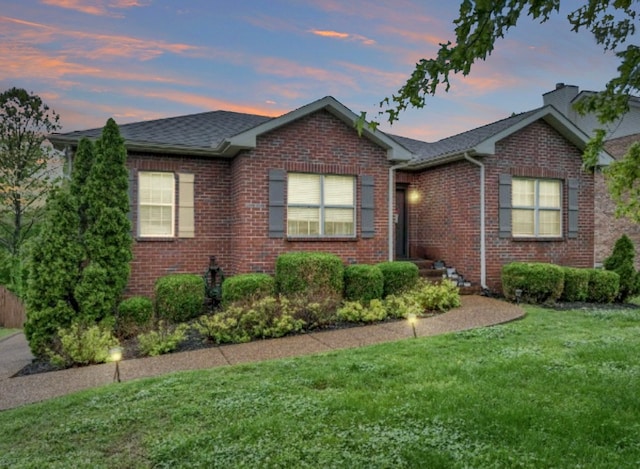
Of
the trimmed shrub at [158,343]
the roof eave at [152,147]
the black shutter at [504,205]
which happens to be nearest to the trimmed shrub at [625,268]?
the black shutter at [504,205]

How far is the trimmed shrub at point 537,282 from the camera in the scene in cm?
971

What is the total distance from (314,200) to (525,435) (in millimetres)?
7534

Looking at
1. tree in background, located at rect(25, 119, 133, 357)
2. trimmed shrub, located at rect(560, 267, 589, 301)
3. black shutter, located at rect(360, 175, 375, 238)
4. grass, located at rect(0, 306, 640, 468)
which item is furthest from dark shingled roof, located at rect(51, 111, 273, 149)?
trimmed shrub, located at rect(560, 267, 589, 301)

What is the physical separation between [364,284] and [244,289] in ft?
8.01

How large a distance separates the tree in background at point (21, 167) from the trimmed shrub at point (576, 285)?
17.1 m

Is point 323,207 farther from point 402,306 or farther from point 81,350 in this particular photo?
point 81,350

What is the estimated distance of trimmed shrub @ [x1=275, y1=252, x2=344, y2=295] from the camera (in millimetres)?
8773

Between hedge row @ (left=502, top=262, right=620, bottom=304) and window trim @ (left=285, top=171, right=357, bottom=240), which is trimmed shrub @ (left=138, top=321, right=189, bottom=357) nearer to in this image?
window trim @ (left=285, top=171, right=357, bottom=240)

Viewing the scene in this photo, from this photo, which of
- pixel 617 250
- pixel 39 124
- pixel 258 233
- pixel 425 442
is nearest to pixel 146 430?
pixel 425 442

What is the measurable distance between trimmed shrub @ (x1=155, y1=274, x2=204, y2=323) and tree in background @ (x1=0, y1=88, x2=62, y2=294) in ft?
34.3

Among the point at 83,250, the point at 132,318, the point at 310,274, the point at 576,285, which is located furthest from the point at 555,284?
the point at 83,250

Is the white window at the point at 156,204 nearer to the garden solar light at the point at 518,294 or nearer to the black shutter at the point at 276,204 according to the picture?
the black shutter at the point at 276,204

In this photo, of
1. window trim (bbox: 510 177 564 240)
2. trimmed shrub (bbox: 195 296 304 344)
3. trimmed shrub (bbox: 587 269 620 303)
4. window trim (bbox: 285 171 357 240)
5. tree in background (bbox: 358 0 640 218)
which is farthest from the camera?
window trim (bbox: 510 177 564 240)

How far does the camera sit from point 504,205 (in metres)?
11.1
